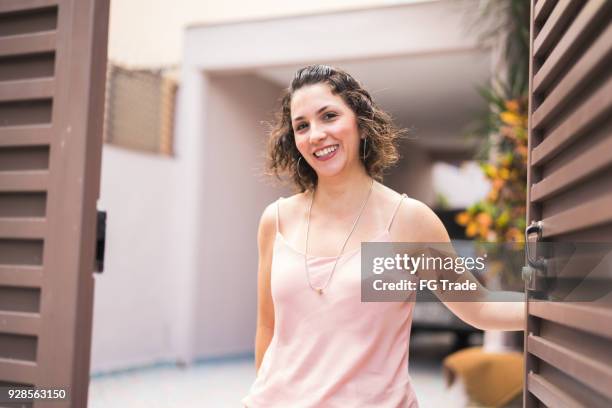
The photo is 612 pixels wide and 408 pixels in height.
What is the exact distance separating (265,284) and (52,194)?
0.61 m

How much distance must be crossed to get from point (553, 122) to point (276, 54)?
4.76m

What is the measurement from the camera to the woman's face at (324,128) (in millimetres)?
1557

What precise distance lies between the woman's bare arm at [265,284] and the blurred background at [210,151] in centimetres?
298

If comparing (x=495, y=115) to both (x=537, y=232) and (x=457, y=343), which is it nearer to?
(x=537, y=232)

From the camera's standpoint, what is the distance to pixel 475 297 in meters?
1.45

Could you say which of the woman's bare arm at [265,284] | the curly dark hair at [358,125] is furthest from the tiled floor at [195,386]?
the curly dark hair at [358,125]

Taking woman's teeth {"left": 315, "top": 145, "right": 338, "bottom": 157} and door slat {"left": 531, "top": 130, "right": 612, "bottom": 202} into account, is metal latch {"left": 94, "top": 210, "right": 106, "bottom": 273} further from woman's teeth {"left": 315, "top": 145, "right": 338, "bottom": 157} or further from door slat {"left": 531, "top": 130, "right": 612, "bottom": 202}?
door slat {"left": 531, "top": 130, "right": 612, "bottom": 202}

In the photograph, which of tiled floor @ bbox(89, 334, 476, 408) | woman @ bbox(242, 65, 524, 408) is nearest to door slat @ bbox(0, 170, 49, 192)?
woman @ bbox(242, 65, 524, 408)

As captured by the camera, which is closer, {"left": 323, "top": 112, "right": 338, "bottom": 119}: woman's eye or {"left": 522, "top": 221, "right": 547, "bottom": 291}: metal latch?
{"left": 522, "top": 221, "right": 547, "bottom": 291}: metal latch

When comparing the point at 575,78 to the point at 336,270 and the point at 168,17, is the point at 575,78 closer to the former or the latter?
the point at 336,270

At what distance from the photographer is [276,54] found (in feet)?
18.9

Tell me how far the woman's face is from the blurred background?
303 centimetres

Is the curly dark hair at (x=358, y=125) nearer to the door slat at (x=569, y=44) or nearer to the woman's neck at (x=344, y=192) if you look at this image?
the woman's neck at (x=344, y=192)

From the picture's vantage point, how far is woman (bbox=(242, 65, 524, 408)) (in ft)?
4.68
